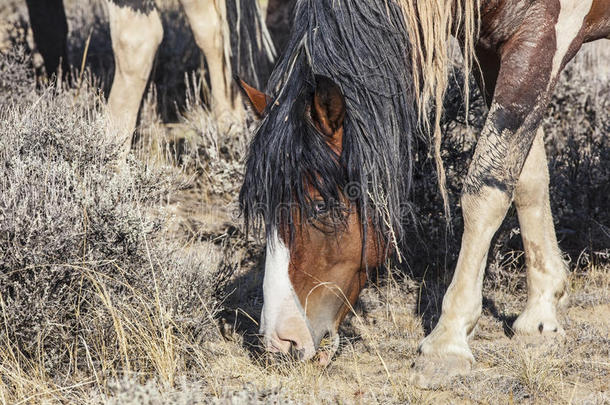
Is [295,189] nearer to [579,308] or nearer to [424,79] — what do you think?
[424,79]

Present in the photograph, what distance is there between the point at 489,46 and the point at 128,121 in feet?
8.35

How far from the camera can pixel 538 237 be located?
3.54m

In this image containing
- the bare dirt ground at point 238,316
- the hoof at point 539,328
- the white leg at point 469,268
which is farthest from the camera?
the hoof at point 539,328

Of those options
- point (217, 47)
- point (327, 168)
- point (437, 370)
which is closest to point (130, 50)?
point (217, 47)

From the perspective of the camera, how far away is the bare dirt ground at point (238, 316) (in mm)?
2771

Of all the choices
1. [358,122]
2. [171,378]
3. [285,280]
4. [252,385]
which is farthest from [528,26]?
[171,378]

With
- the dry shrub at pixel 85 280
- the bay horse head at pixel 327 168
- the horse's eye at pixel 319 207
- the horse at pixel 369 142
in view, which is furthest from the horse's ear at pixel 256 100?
the dry shrub at pixel 85 280

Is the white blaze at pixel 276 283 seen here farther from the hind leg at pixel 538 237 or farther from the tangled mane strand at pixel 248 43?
the tangled mane strand at pixel 248 43

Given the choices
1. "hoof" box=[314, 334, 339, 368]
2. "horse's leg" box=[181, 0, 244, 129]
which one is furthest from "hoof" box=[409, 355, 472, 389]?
"horse's leg" box=[181, 0, 244, 129]

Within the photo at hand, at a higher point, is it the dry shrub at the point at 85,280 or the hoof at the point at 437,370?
the dry shrub at the point at 85,280

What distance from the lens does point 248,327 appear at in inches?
145

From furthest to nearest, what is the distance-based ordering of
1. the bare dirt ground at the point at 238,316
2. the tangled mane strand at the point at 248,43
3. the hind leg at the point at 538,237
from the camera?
the tangled mane strand at the point at 248,43
the hind leg at the point at 538,237
the bare dirt ground at the point at 238,316

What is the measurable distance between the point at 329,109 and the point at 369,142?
208 millimetres

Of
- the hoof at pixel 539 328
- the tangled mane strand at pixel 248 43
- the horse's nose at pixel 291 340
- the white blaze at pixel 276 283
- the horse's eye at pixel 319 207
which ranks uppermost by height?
the tangled mane strand at pixel 248 43
